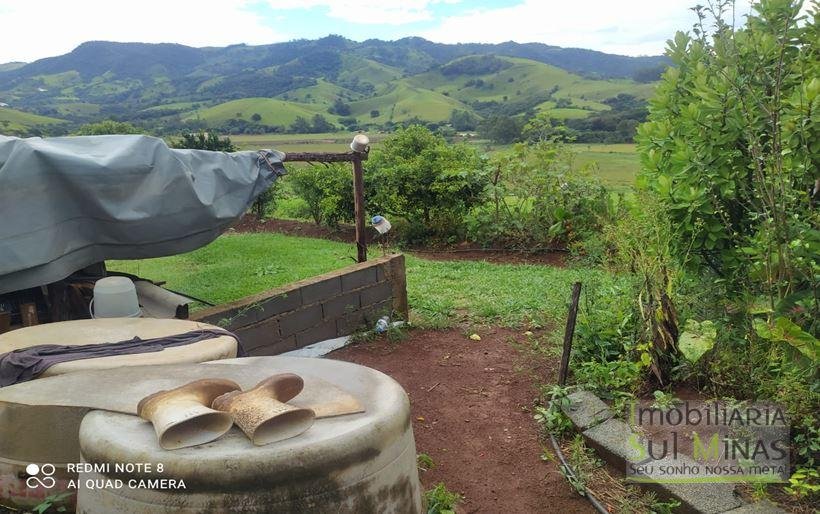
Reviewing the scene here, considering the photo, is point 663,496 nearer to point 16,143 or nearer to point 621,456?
point 621,456

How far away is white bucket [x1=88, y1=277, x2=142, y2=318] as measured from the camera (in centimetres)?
364

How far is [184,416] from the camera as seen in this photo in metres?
1.94

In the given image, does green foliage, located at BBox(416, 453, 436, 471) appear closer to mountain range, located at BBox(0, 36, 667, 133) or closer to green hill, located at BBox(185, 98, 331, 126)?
mountain range, located at BBox(0, 36, 667, 133)

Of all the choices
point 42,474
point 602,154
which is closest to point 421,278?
point 42,474

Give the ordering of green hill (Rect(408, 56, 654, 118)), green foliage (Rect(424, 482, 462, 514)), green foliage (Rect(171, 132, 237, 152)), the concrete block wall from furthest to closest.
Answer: green hill (Rect(408, 56, 654, 118)) < green foliage (Rect(171, 132, 237, 152)) < the concrete block wall < green foliage (Rect(424, 482, 462, 514))

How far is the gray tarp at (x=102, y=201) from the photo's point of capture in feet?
11.3

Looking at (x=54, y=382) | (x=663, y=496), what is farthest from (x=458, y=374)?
(x=54, y=382)

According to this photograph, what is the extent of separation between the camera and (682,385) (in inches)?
153

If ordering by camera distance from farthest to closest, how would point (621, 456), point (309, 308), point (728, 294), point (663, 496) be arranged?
1. point (309, 308)
2. point (728, 294)
3. point (621, 456)
4. point (663, 496)

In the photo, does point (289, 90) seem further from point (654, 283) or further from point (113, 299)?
point (654, 283)

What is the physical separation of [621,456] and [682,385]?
89 cm

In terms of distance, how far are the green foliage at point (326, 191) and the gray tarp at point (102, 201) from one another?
245 inches

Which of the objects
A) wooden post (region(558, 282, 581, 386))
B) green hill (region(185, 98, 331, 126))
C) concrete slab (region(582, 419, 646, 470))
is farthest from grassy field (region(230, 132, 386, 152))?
green hill (region(185, 98, 331, 126))

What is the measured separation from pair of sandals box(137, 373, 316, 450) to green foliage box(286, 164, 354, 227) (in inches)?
339
